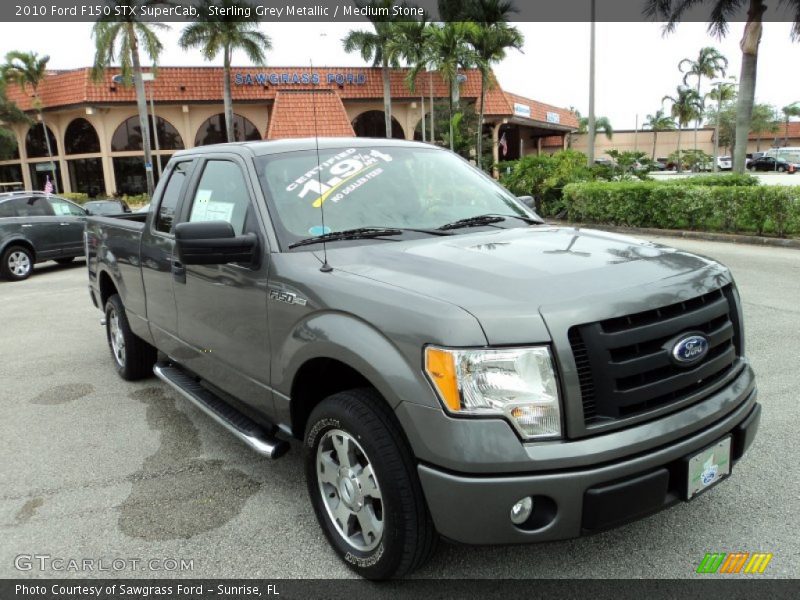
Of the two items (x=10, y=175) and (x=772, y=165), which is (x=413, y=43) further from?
(x=772, y=165)

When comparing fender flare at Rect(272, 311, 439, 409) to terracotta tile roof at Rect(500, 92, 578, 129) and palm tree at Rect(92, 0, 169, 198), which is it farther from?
terracotta tile roof at Rect(500, 92, 578, 129)

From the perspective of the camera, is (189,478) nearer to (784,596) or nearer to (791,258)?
(784,596)

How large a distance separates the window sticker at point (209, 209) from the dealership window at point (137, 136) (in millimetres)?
34852

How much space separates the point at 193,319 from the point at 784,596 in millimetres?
3276

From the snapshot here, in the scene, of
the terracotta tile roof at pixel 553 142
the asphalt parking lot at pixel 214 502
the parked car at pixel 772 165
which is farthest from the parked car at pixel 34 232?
the parked car at pixel 772 165

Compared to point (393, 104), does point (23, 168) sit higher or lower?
lower

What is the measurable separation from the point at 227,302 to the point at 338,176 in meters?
0.91

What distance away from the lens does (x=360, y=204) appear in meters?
3.45

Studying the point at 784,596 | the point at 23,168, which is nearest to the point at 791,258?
the point at 784,596

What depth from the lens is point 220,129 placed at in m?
37.1

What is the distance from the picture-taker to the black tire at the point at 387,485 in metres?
2.39

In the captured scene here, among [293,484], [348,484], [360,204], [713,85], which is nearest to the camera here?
[348,484]

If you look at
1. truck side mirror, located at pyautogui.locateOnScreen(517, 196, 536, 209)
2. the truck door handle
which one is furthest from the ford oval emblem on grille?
the truck door handle

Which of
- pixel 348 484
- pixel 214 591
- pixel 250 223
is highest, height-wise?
pixel 250 223
